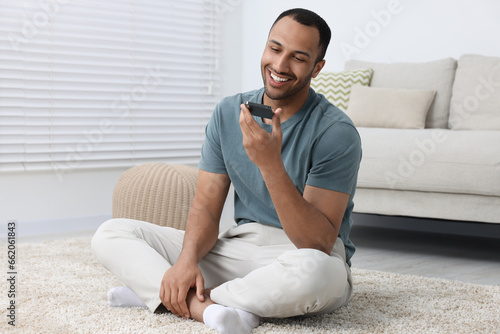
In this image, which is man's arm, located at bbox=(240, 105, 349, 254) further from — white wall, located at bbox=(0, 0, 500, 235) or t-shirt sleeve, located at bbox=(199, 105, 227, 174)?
white wall, located at bbox=(0, 0, 500, 235)

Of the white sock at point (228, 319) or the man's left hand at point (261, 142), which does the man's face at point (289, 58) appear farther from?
the white sock at point (228, 319)

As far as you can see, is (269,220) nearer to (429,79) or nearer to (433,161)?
(433,161)

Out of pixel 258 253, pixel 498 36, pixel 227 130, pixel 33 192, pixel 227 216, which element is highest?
pixel 498 36

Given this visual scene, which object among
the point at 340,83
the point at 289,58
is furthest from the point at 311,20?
the point at 340,83

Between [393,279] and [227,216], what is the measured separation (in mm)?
1802

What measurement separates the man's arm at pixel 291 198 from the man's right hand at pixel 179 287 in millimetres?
266

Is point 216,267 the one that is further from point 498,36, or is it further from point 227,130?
point 498,36

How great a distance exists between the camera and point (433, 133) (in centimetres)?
280

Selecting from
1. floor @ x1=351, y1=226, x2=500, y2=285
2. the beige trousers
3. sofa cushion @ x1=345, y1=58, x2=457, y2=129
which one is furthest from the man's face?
sofa cushion @ x1=345, y1=58, x2=457, y2=129

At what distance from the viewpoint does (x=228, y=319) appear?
1451mm

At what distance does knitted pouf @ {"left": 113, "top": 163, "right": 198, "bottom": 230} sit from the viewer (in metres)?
2.74

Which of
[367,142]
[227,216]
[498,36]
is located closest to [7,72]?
[227,216]

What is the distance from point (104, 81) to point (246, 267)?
2312 millimetres

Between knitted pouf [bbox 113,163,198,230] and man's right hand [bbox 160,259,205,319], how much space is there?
117 centimetres
